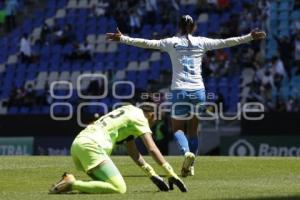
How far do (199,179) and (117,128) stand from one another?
2547 millimetres

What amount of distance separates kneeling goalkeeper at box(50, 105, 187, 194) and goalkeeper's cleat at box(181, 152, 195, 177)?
6.45 ft

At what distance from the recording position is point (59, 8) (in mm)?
37000

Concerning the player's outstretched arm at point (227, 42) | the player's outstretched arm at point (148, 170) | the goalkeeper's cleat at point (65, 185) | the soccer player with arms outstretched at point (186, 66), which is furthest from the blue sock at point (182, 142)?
the goalkeeper's cleat at point (65, 185)

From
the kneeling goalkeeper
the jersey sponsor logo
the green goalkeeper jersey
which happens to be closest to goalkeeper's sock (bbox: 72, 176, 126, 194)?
the kneeling goalkeeper

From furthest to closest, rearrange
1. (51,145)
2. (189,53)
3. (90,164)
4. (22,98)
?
(22,98) → (51,145) → (189,53) → (90,164)

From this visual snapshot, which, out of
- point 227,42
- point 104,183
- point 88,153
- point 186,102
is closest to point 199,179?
point 186,102

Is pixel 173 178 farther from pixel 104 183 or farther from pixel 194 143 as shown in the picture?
pixel 194 143

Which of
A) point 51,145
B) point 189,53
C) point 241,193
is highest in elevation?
point 189,53

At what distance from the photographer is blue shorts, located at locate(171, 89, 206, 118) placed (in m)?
13.7

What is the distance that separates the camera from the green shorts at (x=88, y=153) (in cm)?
1063

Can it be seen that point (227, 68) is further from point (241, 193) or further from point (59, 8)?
point (241, 193)

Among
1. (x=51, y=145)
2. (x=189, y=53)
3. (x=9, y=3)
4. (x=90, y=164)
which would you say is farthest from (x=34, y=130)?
(x=90, y=164)

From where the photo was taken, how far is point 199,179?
12992 millimetres

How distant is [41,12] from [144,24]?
20.3 ft
